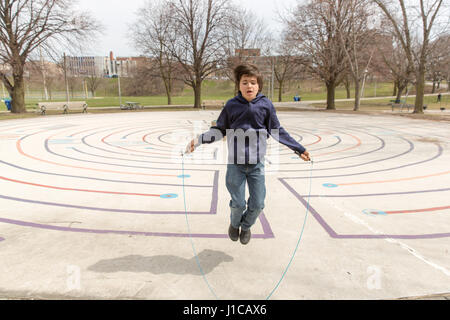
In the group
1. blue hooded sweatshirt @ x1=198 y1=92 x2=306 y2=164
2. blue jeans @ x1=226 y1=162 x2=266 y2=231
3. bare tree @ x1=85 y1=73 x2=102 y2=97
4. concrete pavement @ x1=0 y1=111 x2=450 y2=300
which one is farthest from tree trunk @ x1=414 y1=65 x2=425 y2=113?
bare tree @ x1=85 y1=73 x2=102 y2=97

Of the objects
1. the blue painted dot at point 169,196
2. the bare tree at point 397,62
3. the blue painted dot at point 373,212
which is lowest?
the blue painted dot at point 373,212

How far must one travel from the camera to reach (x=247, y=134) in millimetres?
2975

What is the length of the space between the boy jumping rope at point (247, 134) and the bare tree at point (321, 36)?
974 inches

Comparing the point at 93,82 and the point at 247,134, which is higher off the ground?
the point at 93,82

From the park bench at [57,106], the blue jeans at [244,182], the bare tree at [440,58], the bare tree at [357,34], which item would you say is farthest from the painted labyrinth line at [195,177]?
the bare tree at [440,58]

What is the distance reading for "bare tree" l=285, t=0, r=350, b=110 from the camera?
2506 cm

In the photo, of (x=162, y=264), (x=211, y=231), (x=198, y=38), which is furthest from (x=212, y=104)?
(x=162, y=264)

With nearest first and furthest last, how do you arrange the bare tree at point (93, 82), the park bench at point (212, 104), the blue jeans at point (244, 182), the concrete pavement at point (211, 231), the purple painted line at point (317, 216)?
1. the concrete pavement at point (211, 231)
2. the blue jeans at point (244, 182)
3. the purple painted line at point (317, 216)
4. the park bench at point (212, 104)
5. the bare tree at point (93, 82)

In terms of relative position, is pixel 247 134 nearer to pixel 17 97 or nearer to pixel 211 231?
pixel 211 231

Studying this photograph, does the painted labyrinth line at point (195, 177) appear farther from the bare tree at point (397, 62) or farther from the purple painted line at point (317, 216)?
the bare tree at point (397, 62)

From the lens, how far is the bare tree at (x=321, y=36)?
25062 mm

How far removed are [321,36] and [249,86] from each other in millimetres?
25806

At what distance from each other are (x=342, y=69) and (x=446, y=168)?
814 inches

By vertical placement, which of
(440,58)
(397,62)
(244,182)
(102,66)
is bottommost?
(244,182)
